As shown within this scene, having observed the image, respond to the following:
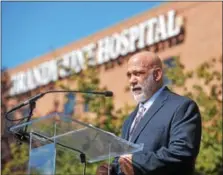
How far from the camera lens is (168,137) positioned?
4.01m

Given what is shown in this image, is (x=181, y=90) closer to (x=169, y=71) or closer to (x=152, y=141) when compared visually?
(x=169, y=71)

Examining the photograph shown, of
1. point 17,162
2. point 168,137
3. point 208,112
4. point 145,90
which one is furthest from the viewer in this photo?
point 17,162

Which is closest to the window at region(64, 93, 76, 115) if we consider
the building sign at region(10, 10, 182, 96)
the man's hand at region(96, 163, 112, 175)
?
the building sign at region(10, 10, 182, 96)

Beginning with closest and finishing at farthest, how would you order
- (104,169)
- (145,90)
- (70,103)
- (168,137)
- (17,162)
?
(168,137) → (104,169) → (145,90) → (17,162) → (70,103)

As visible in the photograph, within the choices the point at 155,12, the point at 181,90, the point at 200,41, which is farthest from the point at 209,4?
the point at 181,90

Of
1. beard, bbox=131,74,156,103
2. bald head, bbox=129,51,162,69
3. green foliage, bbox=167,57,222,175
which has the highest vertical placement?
green foliage, bbox=167,57,222,175

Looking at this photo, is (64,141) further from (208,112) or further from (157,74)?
(208,112)

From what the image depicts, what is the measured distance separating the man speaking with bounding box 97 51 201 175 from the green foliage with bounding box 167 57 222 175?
10.4 m

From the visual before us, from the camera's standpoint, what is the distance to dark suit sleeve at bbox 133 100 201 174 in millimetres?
3811

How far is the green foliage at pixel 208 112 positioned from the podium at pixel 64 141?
34.5ft

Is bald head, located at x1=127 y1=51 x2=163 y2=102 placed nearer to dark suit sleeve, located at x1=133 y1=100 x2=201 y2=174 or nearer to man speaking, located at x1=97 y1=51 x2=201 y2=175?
man speaking, located at x1=97 y1=51 x2=201 y2=175

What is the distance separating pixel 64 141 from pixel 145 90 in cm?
68

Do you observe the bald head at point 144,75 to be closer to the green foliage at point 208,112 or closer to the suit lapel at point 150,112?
the suit lapel at point 150,112

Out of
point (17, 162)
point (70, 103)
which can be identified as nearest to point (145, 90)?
point (17, 162)
